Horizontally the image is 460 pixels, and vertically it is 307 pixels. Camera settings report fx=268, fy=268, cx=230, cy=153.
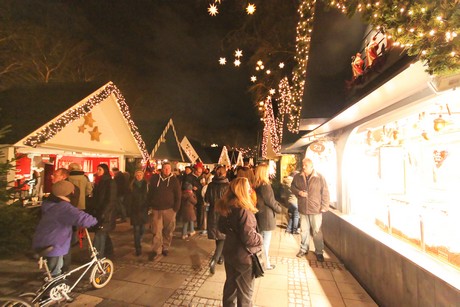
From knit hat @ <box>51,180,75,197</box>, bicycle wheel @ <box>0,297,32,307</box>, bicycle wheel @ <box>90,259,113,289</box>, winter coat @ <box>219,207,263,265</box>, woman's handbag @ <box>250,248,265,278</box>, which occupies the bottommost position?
bicycle wheel @ <box>90,259,113,289</box>

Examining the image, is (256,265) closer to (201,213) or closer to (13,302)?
(13,302)

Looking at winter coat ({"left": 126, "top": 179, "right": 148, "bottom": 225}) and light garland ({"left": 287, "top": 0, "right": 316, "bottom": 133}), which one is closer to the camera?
winter coat ({"left": 126, "top": 179, "right": 148, "bottom": 225})

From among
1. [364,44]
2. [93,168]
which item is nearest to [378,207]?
[364,44]

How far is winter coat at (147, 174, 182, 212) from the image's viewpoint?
625 centimetres

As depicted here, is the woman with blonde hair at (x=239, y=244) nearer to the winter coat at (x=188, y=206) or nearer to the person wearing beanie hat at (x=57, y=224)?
the person wearing beanie hat at (x=57, y=224)

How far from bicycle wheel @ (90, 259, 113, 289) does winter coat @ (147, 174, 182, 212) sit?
1.66 m

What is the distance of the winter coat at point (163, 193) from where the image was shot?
20.5 feet

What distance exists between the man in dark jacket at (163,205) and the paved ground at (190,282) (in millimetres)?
358

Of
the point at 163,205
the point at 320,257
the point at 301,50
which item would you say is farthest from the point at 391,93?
the point at 301,50

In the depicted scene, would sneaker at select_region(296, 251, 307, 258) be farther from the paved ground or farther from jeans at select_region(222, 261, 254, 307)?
jeans at select_region(222, 261, 254, 307)

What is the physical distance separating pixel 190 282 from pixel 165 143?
9.60 m

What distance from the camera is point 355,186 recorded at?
21.1 feet

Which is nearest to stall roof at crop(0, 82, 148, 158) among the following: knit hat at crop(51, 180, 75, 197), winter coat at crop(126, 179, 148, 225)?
winter coat at crop(126, 179, 148, 225)

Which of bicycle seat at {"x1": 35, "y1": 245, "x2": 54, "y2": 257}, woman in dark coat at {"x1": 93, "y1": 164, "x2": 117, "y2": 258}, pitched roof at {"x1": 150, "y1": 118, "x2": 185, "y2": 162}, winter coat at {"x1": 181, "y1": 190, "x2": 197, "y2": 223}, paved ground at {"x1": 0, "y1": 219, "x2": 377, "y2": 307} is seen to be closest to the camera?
bicycle seat at {"x1": 35, "y1": 245, "x2": 54, "y2": 257}
